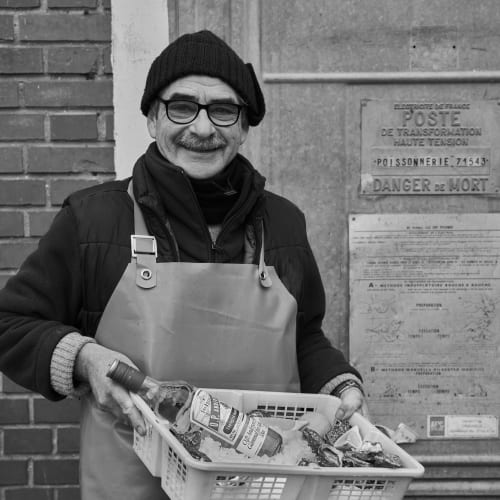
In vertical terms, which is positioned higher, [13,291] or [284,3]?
[284,3]

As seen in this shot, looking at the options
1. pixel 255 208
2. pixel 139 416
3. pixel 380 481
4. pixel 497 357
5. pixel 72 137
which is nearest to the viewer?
pixel 380 481

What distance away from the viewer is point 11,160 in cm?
305

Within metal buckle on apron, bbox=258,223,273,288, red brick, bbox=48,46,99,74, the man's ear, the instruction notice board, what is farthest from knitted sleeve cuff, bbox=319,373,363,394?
red brick, bbox=48,46,99,74

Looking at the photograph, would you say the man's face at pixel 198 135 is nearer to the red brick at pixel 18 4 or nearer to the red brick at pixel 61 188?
the red brick at pixel 61 188

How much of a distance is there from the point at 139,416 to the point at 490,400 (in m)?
1.91

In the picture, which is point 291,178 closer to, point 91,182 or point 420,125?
point 420,125

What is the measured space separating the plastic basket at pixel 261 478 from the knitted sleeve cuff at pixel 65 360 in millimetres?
214

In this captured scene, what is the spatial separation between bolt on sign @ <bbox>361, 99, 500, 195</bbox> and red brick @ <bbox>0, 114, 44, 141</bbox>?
1.22 m

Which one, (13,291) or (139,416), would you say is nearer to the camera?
(139,416)

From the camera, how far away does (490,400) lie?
3.32 metres

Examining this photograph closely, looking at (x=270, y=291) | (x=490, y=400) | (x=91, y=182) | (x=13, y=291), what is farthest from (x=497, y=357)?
(x=13, y=291)

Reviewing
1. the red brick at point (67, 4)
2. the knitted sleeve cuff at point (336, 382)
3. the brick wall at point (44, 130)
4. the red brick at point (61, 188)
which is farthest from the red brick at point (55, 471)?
the red brick at point (67, 4)

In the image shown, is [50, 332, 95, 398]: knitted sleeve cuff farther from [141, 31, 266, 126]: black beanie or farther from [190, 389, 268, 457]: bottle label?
[141, 31, 266, 126]: black beanie

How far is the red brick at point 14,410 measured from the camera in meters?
3.08
